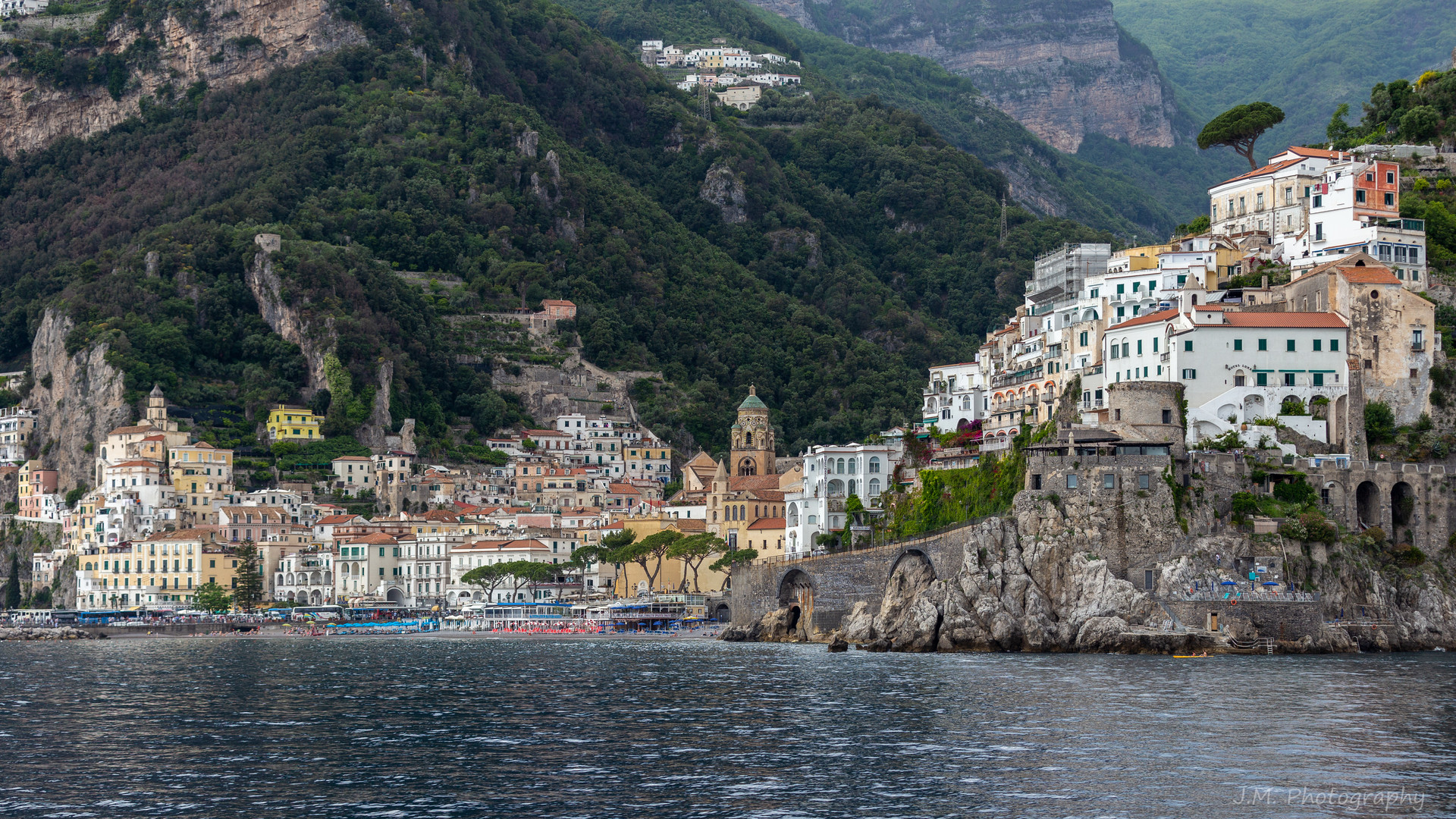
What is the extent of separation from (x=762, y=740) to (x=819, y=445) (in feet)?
A: 226

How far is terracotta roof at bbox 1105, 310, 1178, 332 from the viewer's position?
76.8 meters

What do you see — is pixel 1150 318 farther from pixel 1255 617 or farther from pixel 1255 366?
pixel 1255 617

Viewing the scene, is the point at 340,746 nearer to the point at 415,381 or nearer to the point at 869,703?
the point at 869,703

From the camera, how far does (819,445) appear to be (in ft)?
371

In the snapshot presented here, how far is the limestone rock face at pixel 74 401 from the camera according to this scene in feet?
444

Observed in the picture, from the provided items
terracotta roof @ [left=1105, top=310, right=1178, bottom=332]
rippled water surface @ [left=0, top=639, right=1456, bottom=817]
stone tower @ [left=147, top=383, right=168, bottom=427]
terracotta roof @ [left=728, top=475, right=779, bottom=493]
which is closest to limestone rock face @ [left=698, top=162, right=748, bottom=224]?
stone tower @ [left=147, top=383, right=168, bottom=427]

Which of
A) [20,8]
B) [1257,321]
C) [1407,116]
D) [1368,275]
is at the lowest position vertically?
[1257,321]

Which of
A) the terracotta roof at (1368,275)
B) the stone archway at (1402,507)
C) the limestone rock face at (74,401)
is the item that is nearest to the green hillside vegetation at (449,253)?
the limestone rock face at (74,401)

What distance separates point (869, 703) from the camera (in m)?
52.6

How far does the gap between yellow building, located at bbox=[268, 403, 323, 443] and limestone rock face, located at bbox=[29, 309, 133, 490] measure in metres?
10.7

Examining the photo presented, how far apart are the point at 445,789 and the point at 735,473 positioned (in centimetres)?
8788

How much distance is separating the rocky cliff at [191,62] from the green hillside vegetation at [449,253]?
2.31 meters

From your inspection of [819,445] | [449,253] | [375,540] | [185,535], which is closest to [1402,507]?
[819,445]

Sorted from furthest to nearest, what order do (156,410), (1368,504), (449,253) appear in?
(449,253) → (156,410) → (1368,504)
